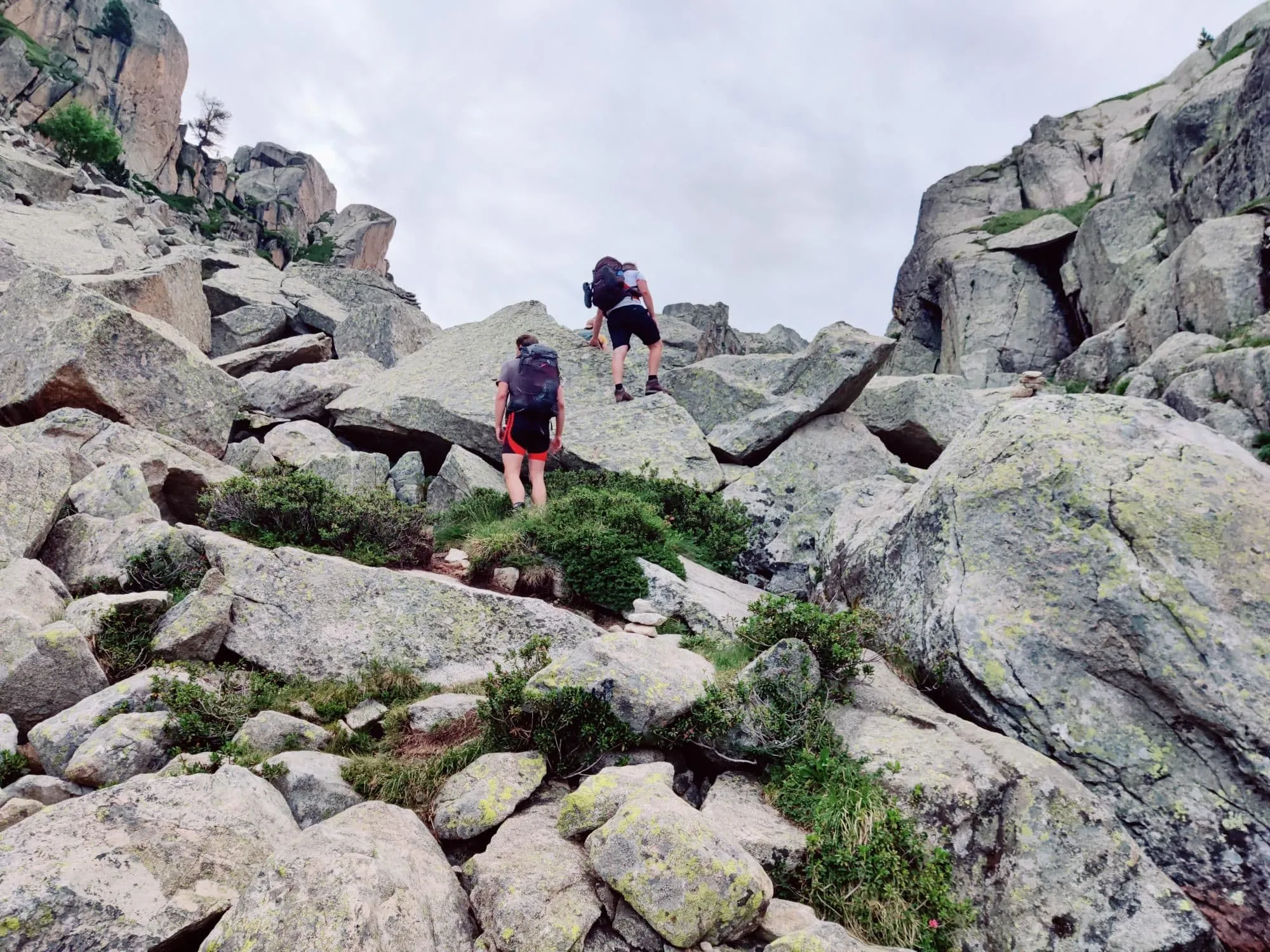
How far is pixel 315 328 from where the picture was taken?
82.1 feet

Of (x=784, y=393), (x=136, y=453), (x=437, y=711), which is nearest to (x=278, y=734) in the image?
(x=437, y=711)

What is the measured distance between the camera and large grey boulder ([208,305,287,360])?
73.7 feet

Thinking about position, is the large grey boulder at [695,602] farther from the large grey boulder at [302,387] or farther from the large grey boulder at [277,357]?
the large grey boulder at [277,357]

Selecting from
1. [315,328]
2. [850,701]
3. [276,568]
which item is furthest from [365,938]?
[315,328]

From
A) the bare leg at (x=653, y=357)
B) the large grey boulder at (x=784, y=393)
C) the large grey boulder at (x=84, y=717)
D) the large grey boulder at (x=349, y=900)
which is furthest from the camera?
the bare leg at (x=653, y=357)

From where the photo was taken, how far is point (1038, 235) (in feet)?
152

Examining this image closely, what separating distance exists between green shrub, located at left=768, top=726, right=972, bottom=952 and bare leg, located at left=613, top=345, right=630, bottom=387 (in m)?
11.8

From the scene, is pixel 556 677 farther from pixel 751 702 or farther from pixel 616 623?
pixel 616 623

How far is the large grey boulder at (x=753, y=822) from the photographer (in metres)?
5.40

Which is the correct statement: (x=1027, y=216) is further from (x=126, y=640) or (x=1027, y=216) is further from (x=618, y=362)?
(x=126, y=640)

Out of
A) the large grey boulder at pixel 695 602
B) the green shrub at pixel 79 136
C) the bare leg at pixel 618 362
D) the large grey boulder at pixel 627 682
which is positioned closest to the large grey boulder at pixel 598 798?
the large grey boulder at pixel 627 682

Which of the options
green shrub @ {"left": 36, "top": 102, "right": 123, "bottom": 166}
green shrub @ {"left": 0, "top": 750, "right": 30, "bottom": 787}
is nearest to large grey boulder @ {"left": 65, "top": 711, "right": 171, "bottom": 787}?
green shrub @ {"left": 0, "top": 750, "right": 30, "bottom": 787}

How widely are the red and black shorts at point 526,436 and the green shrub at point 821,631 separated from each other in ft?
19.3

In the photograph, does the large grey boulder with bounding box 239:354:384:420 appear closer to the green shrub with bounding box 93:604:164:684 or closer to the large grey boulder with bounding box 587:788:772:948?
the green shrub with bounding box 93:604:164:684
